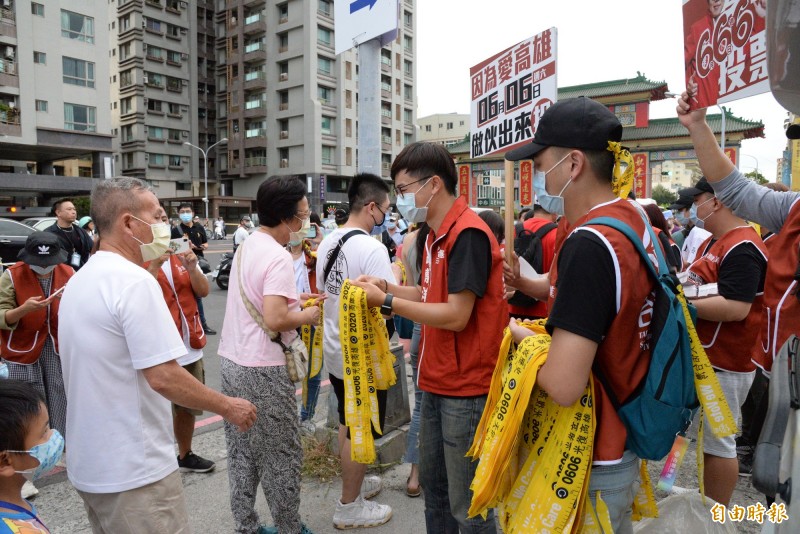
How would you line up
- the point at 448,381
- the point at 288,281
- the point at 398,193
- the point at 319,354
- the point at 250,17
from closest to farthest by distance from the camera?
the point at 448,381 < the point at 398,193 < the point at 288,281 < the point at 319,354 < the point at 250,17

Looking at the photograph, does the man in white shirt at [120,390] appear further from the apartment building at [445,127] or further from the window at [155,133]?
the apartment building at [445,127]

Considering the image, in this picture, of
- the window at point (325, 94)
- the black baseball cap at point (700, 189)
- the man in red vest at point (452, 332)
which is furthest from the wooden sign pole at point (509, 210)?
the window at point (325, 94)

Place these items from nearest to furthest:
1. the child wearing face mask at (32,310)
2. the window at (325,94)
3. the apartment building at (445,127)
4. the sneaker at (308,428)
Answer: the child wearing face mask at (32,310) < the sneaker at (308,428) < the window at (325,94) < the apartment building at (445,127)

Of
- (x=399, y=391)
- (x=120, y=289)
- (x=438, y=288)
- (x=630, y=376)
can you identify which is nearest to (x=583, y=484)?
(x=630, y=376)

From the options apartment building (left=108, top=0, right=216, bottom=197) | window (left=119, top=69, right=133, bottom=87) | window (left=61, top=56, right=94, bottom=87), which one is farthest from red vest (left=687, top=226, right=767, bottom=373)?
window (left=119, top=69, right=133, bottom=87)

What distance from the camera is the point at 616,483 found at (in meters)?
1.71

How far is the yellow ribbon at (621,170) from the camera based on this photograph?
183 centimetres

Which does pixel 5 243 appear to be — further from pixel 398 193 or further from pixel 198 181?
pixel 198 181

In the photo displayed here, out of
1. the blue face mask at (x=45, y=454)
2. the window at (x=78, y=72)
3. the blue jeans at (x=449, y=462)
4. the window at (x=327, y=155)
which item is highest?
the window at (x=78, y=72)

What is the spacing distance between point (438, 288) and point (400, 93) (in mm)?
53381

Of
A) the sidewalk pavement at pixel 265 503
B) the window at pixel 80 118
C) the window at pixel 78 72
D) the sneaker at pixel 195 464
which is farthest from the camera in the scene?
the window at pixel 80 118

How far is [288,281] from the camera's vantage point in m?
2.91

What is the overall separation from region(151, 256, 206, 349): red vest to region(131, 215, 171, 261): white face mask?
1.77 metres

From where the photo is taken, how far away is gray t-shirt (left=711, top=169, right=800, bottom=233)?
2422 mm
